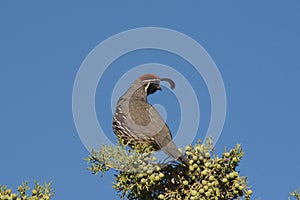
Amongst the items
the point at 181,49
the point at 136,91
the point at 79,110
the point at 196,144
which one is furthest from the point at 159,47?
the point at 196,144

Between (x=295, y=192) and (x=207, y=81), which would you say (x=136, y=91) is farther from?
(x=295, y=192)

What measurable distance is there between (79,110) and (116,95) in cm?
83

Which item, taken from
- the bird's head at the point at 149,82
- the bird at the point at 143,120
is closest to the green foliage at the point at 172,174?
the bird at the point at 143,120

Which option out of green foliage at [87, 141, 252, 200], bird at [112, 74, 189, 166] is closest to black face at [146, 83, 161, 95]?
bird at [112, 74, 189, 166]

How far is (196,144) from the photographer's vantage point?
7.75 m

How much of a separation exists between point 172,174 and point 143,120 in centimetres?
190

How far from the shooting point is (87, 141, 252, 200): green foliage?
290 inches

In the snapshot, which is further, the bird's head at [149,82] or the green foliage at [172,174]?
the bird's head at [149,82]

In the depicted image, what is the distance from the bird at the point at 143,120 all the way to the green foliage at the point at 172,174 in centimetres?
23

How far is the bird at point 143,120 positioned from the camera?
8586 millimetres

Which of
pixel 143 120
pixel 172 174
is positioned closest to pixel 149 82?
pixel 143 120

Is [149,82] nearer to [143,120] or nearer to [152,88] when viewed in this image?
[152,88]

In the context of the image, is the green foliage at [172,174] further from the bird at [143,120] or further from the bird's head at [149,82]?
the bird's head at [149,82]

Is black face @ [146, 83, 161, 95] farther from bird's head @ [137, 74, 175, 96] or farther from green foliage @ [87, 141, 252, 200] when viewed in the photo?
green foliage @ [87, 141, 252, 200]
